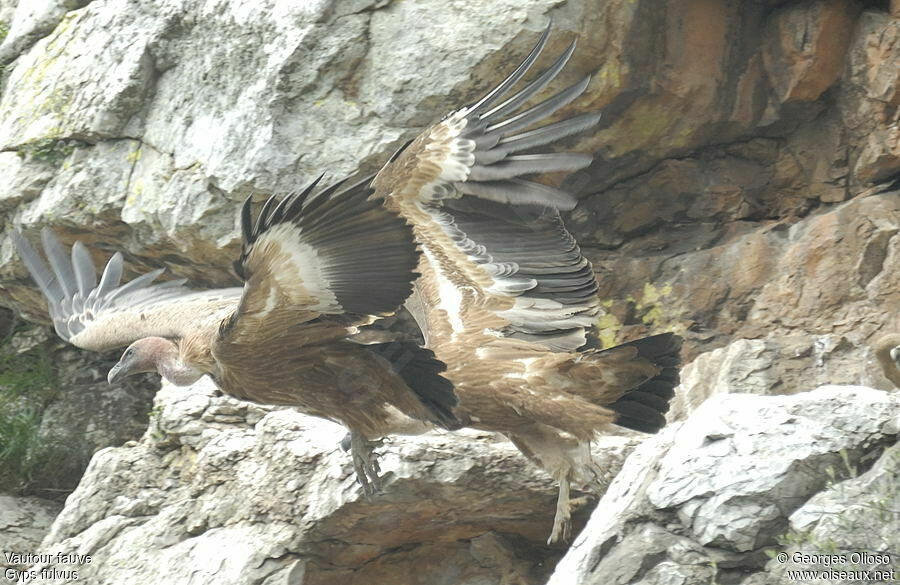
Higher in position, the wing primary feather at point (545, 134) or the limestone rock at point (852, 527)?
the wing primary feather at point (545, 134)

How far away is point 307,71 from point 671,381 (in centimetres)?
239

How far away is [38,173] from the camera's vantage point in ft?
22.2

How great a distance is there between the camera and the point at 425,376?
4762 millimetres

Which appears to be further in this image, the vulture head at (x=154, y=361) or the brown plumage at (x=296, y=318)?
the vulture head at (x=154, y=361)

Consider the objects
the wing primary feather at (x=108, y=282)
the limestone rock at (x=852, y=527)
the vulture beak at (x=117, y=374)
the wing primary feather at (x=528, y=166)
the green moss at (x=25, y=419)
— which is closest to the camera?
the limestone rock at (x=852, y=527)

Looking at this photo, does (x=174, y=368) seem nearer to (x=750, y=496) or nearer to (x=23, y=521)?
(x=23, y=521)

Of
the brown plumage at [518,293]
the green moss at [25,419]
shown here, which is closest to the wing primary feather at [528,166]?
the brown plumage at [518,293]

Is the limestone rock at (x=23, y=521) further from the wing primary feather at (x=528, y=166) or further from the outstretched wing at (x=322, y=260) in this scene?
the wing primary feather at (x=528, y=166)

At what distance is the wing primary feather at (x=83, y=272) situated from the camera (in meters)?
6.01

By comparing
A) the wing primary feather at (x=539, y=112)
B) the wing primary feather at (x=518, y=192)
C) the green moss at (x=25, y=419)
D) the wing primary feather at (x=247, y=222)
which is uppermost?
the wing primary feather at (x=539, y=112)

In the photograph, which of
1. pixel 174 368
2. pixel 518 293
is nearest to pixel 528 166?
pixel 518 293

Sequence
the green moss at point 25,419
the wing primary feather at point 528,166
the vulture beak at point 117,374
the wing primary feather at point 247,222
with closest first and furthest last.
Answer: the wing primary feather at point 247,222
the wing primary feather at point 528,166
the vulture beak at point 117,374
the green moss at point 25,419

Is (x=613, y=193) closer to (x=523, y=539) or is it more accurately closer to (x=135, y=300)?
(x=523, y=539)

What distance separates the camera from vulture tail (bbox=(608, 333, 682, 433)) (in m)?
4.74
